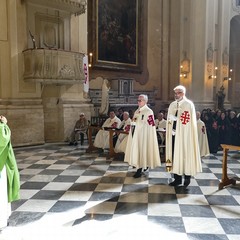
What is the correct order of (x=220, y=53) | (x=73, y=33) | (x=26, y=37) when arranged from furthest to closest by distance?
(x=220, y=53), (x=73, y=33), (x=26, y=37)

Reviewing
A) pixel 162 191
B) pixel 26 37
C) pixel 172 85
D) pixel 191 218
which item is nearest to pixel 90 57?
pixel 26 37

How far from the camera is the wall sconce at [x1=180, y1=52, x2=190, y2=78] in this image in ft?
52.9

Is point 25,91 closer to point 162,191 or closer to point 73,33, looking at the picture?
point 73,33

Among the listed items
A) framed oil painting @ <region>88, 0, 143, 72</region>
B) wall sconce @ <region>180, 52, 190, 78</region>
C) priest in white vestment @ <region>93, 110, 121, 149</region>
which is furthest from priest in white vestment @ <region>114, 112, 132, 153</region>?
wall sconce @ <region>180, 52, 190, 78</region>

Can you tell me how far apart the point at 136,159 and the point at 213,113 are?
516cm

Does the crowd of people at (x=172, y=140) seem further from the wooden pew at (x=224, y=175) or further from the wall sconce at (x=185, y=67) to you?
the wall sconce at (x=185, y=67)

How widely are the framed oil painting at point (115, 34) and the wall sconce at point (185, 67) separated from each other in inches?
91.0

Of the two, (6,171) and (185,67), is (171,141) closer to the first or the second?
(6,171)

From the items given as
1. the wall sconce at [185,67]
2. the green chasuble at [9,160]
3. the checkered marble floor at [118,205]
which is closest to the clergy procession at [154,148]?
the green chasuble at [9,160]

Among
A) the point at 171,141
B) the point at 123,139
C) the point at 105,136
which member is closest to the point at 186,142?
the point at 171,141

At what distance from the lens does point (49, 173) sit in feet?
23.0

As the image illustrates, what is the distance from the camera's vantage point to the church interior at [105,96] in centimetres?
441

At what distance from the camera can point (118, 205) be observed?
494 centimetres

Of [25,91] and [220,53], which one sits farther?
[220,53]
